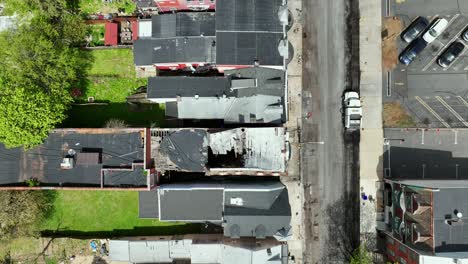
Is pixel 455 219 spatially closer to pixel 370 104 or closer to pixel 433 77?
pixel 370 104

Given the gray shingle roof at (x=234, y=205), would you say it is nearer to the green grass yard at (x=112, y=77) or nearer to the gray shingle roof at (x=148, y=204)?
the gray shingle roof at (x=148, y=204)

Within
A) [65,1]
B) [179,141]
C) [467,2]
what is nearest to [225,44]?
[179,141]

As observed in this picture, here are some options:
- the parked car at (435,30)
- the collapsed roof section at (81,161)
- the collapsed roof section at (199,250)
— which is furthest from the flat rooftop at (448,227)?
the collapsed roof section at (81,161)

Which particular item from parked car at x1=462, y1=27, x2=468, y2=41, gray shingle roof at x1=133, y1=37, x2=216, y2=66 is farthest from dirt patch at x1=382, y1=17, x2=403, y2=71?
gray shingle roof at x1=133, y1=37, x2=216, y2=66

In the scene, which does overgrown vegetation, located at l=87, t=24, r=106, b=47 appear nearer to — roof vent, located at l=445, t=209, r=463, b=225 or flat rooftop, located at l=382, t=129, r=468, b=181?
flat rooftop, located at l=382, t=129, r=468, b=181

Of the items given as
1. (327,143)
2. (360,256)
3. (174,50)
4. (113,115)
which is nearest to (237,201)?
(327,143)
